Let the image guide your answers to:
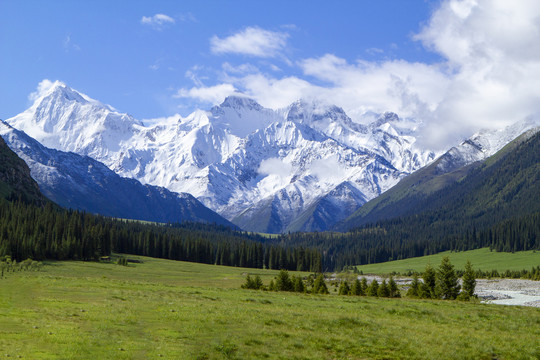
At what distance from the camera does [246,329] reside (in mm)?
38938

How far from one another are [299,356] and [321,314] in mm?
17799

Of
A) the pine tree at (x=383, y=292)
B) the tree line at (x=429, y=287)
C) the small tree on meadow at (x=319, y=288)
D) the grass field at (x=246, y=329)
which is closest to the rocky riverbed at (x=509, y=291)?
the tree line at (x=429, y=287)

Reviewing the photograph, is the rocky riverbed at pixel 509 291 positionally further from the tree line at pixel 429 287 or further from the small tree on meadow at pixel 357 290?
the small tree on meadow at pixel 357 290

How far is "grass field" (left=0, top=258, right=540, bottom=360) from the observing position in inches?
1229

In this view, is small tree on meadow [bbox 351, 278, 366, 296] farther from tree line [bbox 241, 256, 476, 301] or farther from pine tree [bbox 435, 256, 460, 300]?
pine tree [bbox 435, 256, 460, 300]

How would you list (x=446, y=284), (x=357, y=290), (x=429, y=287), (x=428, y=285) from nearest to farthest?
(x=446, y=284), (x=429, y=287), (x=428, y=285), (x=357, y=290)

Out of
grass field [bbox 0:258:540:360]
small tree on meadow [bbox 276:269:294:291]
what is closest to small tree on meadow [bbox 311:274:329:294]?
small tree on meadow [bbox 276:269:294:291]

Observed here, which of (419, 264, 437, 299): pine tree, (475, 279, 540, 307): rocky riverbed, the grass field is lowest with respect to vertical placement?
(475, 279, 540, 307): rocky riverbed

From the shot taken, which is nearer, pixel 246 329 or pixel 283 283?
pixel 246 329

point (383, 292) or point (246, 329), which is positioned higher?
point (383, 292)

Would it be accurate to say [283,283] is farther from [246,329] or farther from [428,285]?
[246,329]

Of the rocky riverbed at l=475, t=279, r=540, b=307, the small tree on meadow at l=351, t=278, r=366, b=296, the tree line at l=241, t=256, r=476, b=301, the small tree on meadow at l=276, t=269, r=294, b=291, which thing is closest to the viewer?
the tree line at l=241, t=256, r=476, b=301

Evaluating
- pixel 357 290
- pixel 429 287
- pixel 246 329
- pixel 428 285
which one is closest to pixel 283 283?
pixel 357 290


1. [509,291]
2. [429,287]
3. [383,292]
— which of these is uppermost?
[429,287]
